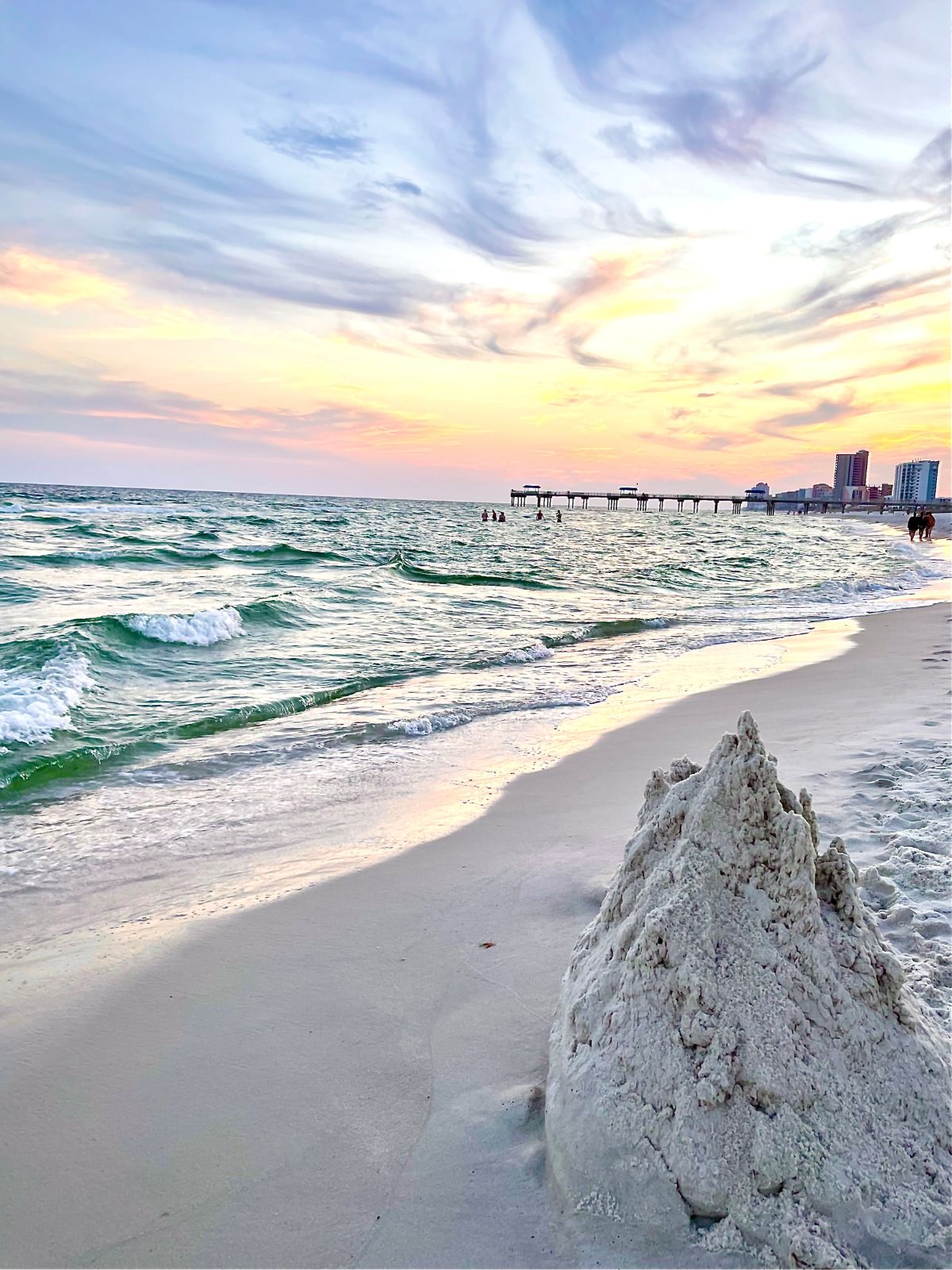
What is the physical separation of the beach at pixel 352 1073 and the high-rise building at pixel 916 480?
160390mm

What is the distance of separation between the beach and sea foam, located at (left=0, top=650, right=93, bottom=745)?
14.1 ft

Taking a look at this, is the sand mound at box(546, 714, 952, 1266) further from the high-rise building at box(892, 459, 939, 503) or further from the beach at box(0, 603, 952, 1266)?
the high-rise building at box(892, 459, 939, 503)

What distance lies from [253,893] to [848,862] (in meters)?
3.00

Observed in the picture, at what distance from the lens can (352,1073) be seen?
2555mm

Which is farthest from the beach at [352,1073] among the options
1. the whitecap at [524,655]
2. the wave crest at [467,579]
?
the wave crest at [467,579]

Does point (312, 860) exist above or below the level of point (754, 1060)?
below

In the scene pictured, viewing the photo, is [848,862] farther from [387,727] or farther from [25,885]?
[387,727]

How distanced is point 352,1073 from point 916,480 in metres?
180

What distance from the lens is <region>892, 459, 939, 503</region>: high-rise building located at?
488 feet

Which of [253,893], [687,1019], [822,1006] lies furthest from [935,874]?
[253,893]

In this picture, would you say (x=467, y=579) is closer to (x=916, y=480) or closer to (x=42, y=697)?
(x=42, y=697)

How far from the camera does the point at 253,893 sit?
4.10 metres

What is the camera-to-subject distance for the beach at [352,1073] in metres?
1.96

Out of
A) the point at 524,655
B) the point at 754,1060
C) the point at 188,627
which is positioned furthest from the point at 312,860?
the point at 188,627
